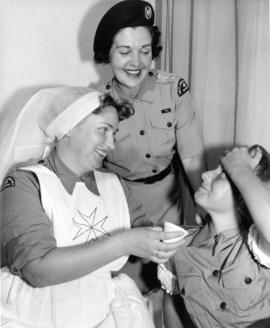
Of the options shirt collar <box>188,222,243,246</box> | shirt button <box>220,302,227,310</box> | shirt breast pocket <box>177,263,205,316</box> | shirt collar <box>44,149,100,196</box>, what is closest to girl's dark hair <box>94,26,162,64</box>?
shirt collar <box>44,149,100,196</box>

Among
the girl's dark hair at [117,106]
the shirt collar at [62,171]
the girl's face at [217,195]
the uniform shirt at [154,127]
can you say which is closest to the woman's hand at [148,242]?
the girl's face at [217,195]

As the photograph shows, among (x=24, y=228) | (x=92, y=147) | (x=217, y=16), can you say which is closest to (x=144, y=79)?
(x=217, y=16)

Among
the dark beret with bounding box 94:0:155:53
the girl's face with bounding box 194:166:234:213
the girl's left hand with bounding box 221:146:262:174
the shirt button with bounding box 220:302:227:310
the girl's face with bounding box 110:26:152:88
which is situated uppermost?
the dark beret with bounding box 94:0:155:53

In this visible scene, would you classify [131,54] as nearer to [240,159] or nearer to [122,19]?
[122,19]

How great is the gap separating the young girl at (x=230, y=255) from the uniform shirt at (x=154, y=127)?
38 cm

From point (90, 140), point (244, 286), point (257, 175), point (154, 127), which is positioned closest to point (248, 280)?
point (244, 286)

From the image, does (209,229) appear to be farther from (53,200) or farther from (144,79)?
(144,79)

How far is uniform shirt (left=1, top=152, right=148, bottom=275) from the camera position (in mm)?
1162

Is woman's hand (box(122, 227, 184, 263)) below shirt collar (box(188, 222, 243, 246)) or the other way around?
the other way around

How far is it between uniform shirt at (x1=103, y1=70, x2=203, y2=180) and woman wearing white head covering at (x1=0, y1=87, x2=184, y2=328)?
0.23 m

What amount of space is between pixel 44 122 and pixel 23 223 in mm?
366

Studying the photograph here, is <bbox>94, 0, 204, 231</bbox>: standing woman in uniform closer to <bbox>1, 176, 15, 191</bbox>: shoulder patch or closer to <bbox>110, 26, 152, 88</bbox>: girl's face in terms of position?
<bbox>110, 26, 152, 88</bbox>: girl's face

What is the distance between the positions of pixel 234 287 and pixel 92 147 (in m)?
0.54

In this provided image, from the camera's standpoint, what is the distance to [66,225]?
4.29 feet
